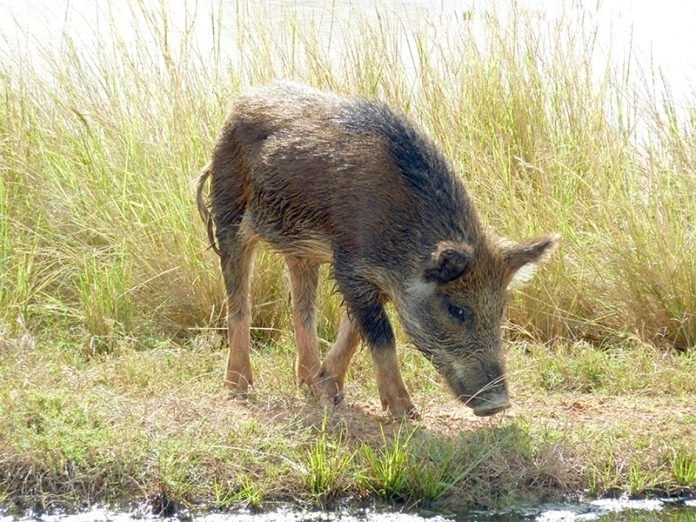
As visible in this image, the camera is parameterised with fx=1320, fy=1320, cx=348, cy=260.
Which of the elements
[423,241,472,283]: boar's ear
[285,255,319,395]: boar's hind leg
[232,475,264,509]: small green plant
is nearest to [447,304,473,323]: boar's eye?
[423,241,472,283]: boar's ear

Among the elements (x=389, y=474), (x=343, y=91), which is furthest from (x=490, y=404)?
(x=343, y=91)

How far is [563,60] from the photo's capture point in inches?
368

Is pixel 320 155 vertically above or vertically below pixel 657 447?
above

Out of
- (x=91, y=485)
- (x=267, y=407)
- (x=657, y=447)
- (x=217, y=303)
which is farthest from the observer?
(x=217, y=303)

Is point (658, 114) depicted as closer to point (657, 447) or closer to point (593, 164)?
point (593, 164)

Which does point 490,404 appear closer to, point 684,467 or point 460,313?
point 460,313

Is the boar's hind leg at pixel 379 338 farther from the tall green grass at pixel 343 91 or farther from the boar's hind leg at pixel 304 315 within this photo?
the tall green grass at pixel 343 91

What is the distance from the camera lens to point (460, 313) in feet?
21.5

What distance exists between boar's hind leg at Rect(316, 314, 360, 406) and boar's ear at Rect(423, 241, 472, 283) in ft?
2.19

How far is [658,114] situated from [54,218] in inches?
158

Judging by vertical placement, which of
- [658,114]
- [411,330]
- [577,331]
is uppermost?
[658,114]

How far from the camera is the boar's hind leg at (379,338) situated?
6.55 m

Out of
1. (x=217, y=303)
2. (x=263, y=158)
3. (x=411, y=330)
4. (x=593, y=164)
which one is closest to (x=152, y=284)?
(x=217, y=303)

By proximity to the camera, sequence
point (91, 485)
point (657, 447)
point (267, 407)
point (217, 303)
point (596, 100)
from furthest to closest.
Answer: point (596, 100), point (217, 303), point (267, 407), point (657, 447), point (91, 485)
